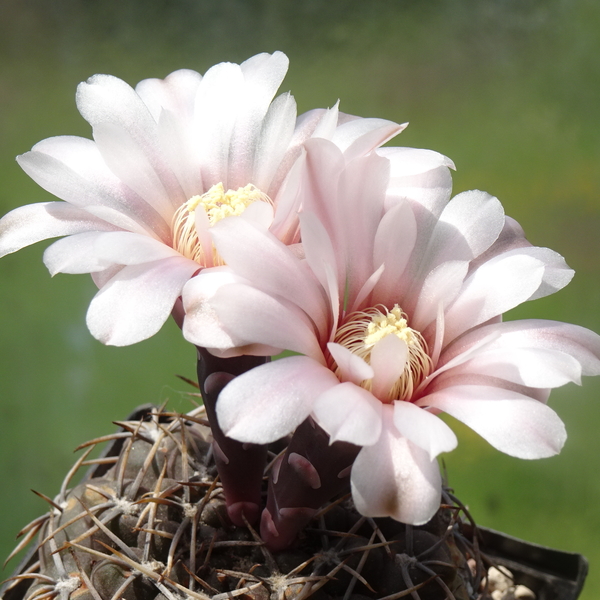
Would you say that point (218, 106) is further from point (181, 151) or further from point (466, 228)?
point (466, 228)

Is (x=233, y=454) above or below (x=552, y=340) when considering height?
below

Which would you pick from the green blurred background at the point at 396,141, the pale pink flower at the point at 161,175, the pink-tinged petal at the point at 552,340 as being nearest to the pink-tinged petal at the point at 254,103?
the pale pink flower at the point at 161,175

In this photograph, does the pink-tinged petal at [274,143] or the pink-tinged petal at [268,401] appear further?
the pink-tinged petal at [274,143]

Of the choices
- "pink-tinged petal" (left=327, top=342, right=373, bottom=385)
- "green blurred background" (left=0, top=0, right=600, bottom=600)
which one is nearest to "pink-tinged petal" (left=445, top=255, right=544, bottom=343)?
"pink-tinged petal" (left=327, top=342, right=373, bottom=385)

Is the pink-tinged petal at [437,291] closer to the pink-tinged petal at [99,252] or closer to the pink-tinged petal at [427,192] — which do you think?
the pink-tinged petal at [427,192]

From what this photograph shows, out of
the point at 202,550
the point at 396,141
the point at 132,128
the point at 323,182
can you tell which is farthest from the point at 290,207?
the point at 396,141
